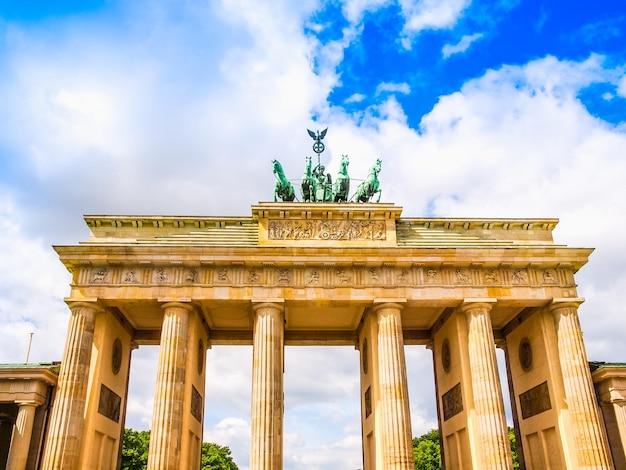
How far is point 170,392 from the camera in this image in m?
27.5

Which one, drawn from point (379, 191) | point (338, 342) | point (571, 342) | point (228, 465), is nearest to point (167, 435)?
point (338, 342)

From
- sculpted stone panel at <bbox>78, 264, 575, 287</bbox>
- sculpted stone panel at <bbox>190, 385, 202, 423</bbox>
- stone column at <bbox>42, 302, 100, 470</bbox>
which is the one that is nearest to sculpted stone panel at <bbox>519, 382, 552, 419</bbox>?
sculpted stone panel at <bbox>78, 264, 575, 287</bbox>

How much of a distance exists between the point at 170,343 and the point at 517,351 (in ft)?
69.2

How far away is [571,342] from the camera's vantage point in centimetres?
2961

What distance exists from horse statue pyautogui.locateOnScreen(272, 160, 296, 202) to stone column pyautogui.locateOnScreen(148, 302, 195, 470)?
29.9 feet

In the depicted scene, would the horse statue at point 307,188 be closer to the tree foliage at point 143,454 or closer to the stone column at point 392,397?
the stone column at point 392,397

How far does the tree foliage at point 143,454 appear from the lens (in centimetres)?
6116

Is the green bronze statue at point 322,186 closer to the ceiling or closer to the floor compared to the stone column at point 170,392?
closer to the ceiling

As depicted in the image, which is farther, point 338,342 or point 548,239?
point 338,342

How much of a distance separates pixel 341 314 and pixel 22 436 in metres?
17.9

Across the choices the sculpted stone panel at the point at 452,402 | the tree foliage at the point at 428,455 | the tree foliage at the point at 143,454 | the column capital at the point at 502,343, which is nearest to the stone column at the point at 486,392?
the sculpted stone panel at the point at 452,402

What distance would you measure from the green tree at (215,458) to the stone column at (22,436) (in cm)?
5059

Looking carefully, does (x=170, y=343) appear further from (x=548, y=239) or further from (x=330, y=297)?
(x=548, y=239)

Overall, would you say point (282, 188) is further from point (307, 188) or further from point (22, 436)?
point (22, 436)
